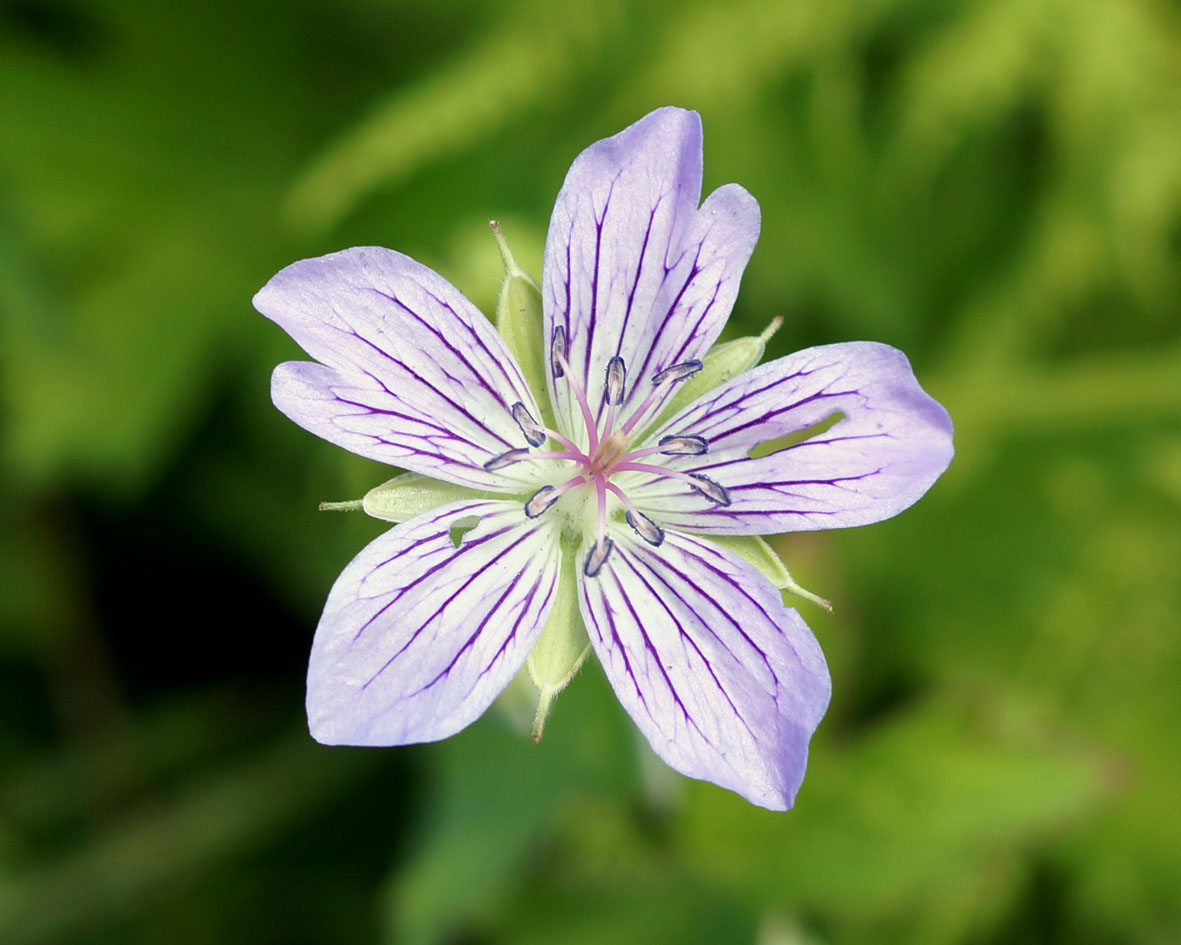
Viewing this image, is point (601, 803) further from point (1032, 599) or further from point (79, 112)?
point (79, 112)

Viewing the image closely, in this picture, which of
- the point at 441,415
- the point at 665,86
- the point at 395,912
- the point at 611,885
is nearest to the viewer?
the point at 441,415

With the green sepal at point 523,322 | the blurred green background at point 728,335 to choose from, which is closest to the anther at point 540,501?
the green sepal at point 523,322

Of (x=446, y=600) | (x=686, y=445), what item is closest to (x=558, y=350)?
(x=686, y=445)

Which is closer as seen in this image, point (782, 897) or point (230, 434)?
point (782, 897)

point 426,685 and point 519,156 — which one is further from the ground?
point 519,156

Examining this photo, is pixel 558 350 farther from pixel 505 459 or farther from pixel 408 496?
pixel 408 496

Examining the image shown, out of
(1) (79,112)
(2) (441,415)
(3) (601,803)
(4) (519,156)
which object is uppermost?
(1) (79,112)

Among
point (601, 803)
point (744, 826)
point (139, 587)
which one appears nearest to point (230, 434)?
point (139, 587)
